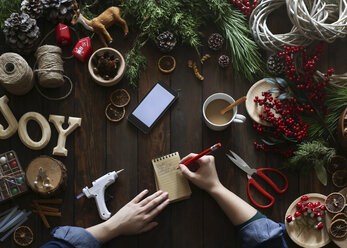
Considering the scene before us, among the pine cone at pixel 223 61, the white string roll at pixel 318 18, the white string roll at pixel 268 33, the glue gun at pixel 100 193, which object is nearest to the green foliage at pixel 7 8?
the glue gun at pixel 100 193

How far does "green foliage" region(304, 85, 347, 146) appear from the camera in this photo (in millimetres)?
1444

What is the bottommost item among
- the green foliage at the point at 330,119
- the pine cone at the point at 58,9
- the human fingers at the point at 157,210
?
the human fingers at the point at 157,210

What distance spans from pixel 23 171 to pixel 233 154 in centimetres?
80

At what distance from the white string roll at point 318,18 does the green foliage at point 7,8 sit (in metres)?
1.01

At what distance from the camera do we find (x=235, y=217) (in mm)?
1390

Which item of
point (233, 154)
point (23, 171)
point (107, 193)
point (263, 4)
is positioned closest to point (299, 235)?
point (233, 154)

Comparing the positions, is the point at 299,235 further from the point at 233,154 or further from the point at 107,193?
the point at 107,193

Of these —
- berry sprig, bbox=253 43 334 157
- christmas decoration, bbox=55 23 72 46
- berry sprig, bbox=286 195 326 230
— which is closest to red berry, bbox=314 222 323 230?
berry sprig, bbox=286 195 326 230

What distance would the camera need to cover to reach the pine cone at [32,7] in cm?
143

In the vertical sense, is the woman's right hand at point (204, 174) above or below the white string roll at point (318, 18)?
below

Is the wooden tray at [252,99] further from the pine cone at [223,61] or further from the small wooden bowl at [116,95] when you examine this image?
the small wooden bowl at [116,95]

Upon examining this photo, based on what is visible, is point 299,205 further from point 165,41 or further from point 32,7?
point 32,7

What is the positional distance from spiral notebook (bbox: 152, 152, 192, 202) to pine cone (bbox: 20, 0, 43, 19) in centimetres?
71

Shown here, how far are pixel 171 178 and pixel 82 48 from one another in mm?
601
